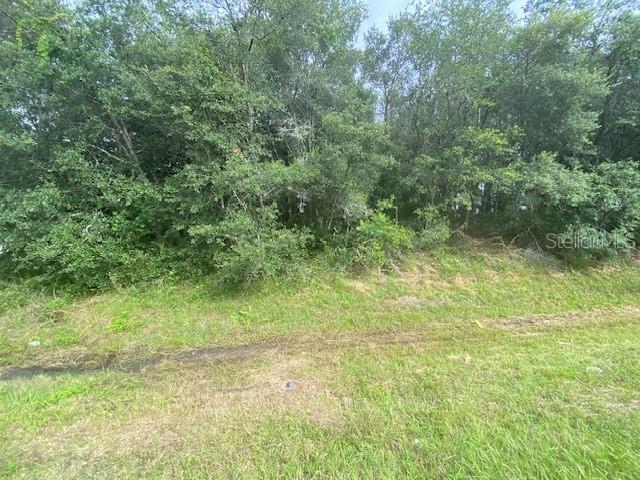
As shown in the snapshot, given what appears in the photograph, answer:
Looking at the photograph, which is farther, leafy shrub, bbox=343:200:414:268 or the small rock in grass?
leafy shrub, bbox=343:200:414:268

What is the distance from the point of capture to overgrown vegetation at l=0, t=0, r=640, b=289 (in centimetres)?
517

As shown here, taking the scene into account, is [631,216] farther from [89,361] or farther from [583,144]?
[89,361]

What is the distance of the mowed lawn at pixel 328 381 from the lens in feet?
5.83

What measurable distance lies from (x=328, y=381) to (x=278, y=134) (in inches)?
252

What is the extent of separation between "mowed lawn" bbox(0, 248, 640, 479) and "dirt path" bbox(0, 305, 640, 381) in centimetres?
3

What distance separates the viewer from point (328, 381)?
8.92 feet

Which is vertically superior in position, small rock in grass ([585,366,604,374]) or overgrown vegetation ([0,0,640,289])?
overgrown vegetation ([0,0,640,289])

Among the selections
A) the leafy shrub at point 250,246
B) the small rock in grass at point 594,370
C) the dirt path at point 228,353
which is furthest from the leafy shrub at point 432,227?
the small rock in grass at point 594,370

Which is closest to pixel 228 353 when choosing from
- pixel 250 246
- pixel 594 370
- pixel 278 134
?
pixel 250 246

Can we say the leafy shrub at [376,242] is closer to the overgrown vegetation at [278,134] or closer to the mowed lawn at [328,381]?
the overgrown vegetation at [278,134]

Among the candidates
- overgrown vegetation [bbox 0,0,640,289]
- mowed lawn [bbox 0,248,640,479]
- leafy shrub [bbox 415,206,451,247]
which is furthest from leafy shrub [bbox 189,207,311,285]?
leafy shrub [bbox 415,206,451,247]

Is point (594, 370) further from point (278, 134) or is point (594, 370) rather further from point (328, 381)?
point (278, 134)

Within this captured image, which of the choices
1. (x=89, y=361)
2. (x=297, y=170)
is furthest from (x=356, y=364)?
(x=297, y=170)

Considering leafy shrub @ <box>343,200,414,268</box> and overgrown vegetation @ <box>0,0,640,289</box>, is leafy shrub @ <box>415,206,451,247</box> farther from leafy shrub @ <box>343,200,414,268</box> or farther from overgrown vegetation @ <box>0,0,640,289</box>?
leafy shrub @ <box>343,200,414,268</box>
